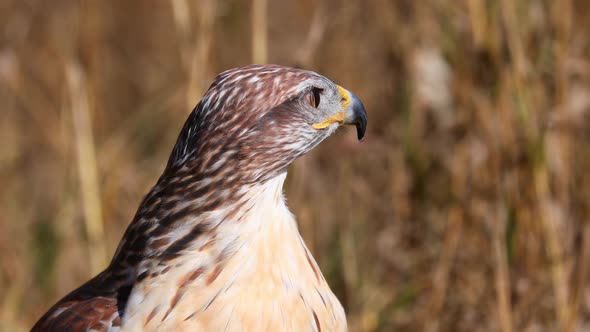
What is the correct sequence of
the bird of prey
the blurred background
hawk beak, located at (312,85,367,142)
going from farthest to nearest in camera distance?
the blurred background → hawk beak, located at (312,85,367,142) → the bird of prey

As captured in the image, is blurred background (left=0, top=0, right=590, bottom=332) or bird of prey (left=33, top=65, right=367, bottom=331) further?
blurred background (left=0, top=0, right=590, bottom=332)

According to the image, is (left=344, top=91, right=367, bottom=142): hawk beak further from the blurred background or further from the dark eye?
the blurred background

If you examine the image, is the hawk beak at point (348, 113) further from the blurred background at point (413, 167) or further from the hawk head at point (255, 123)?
the blurred background at point (413, 167)

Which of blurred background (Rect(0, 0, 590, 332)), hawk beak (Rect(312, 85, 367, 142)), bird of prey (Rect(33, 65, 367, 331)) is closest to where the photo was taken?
bird of prey (Rect(33, 65, 367, 331))

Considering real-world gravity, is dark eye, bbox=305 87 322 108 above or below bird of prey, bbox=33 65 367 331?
above

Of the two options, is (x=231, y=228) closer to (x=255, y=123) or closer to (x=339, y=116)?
(x=255, y=123)

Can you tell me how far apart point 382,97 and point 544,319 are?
1.26m

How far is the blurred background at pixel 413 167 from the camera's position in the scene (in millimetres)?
3090

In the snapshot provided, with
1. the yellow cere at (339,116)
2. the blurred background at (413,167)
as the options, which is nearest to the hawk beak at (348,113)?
the yellow cere at (339,116)

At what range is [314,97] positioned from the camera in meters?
2.07

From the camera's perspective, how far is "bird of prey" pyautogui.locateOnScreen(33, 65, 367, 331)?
197cm

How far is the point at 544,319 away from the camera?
3223 millimetres

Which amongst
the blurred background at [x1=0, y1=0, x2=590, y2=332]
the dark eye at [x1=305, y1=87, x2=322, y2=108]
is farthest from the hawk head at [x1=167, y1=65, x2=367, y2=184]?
the blurred background at [x1=0, y1=0, x2=590, y2=332]

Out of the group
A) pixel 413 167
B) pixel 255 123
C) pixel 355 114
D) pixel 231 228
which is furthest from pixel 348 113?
pixel 413 167
